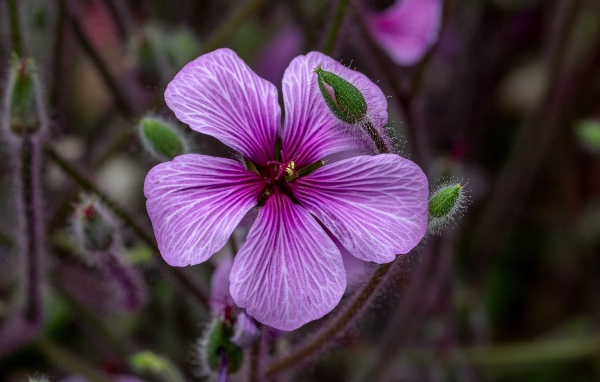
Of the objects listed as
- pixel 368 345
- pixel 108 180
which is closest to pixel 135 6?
pixel 108 180

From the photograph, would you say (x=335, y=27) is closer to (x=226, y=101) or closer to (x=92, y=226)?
(x=226, y=101)

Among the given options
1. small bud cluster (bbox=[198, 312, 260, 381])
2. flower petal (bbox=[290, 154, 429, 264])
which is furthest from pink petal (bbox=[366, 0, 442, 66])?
small bud cluster (bbox=[198, 312, 260, 381])

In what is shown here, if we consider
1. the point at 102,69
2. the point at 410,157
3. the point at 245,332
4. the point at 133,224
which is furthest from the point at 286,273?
the point at 102,69

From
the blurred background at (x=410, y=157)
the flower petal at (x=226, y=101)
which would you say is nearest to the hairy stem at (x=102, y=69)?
the blurred background at (x=410, y=157)

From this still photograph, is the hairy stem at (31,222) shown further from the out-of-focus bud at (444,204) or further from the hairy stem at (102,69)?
the out-of-focus bud at (444,204)

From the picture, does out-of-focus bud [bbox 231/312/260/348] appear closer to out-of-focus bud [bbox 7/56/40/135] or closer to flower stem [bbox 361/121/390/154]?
flower stem [bbox 361/121/390/154]
